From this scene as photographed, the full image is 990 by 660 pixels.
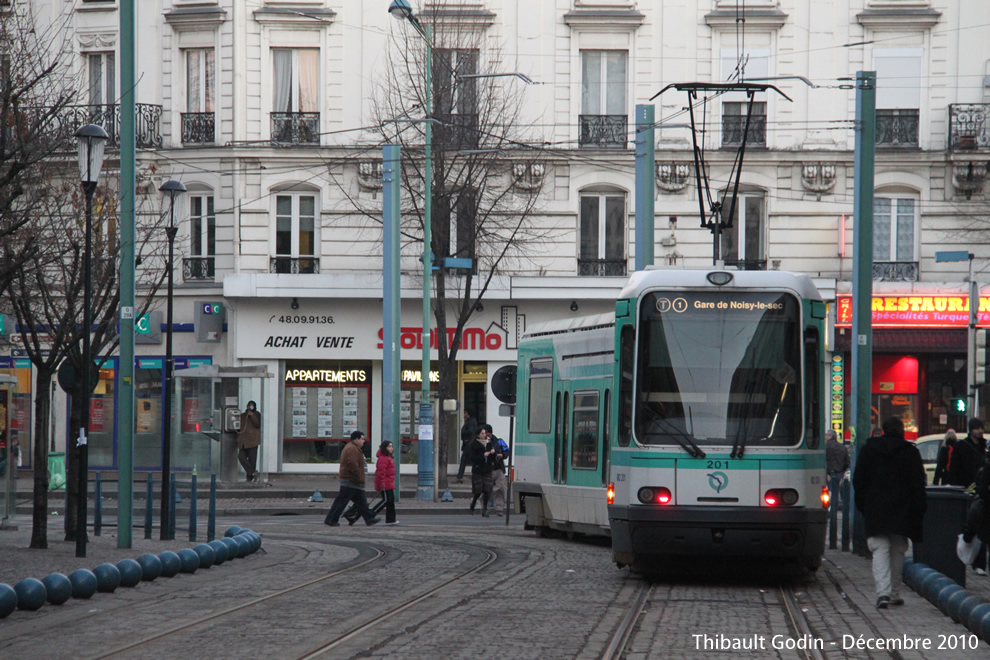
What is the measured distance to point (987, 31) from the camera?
32.2 meters

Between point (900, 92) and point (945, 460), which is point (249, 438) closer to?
point (945, 460)

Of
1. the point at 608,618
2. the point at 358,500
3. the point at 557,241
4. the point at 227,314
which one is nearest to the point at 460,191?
the point at 557,241

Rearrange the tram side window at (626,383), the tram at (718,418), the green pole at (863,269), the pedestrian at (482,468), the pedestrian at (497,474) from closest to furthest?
1. the tram at (718,418)
2. the tram side window at (626,383)
3. the green pole at (863,269)
4. the pedestrian at (482,468)
5. the pedestrian at (497,474)

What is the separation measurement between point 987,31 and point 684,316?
2249cm

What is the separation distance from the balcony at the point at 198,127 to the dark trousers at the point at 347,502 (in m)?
13.9

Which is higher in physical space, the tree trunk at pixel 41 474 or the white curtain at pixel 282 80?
the white curtain at pixel 282 80

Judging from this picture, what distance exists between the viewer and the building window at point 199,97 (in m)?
33.4

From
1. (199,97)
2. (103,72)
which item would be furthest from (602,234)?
(103,72)

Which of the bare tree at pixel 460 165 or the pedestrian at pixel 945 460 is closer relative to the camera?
the pedestrian at pixel 945 460

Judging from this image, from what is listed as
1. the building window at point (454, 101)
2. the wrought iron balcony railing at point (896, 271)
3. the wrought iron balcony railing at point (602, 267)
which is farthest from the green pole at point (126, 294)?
the wrought iron balcony railing at point (896, 271)

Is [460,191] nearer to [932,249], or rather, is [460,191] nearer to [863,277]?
[932,249]

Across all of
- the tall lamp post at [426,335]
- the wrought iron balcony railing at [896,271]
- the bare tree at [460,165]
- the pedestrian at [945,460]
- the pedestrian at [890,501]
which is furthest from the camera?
the wrought iron balcony railing at [896,271]

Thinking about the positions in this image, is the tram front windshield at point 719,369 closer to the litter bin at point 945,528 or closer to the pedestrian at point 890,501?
the pedestrian at point 890,501

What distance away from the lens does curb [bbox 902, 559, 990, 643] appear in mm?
9742
